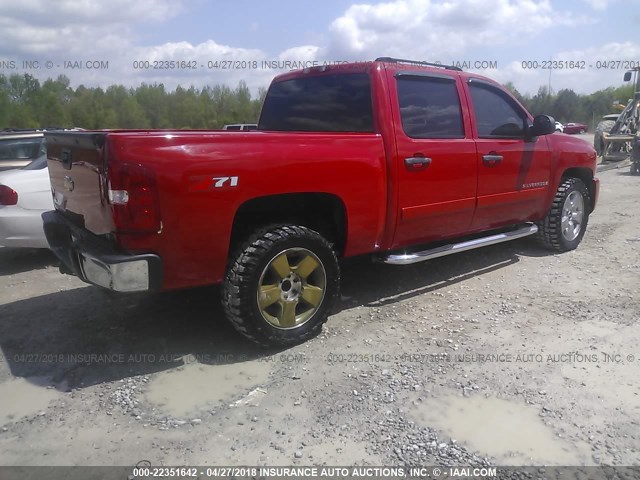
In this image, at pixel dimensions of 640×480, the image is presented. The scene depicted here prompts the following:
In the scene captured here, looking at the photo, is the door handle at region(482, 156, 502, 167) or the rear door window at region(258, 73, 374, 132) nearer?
the rear door window at region(258, 73, 374, 132)

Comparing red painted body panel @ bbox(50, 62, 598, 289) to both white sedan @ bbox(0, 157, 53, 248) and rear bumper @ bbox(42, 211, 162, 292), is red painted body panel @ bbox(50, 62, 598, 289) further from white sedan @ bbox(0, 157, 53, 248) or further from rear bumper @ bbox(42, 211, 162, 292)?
white sedan @ bbox(0, 157, 53, 248)

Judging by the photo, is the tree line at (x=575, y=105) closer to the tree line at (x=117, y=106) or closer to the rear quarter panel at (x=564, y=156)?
the tree line at (x=117, y=106)

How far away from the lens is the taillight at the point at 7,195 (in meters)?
5.41

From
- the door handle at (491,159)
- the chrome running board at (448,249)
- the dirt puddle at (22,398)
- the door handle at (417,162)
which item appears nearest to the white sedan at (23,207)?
the dirt puddle at (22,398)

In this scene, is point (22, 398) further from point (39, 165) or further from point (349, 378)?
point (39, 165)

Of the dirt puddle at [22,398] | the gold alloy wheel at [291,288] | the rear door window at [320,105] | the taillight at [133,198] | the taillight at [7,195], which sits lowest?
the dirt puddle at [22,398]

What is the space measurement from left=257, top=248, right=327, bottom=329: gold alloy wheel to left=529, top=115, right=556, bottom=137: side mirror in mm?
2774

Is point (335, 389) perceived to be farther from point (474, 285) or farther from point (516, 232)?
point (516, 232)

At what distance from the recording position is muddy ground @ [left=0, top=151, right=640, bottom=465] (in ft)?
8.81

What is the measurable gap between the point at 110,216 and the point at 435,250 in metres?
2.65

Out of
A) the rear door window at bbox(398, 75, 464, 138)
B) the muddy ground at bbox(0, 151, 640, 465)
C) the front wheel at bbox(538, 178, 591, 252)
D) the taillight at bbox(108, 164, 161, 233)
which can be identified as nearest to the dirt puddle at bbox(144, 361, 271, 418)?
the muddy ground at bbox(0, 151, 640, 465)

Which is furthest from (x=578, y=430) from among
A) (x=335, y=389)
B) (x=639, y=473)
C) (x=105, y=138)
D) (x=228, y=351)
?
(x=105, y=138)

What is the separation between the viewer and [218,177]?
124 inches

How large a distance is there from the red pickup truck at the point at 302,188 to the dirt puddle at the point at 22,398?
2.39 ft
